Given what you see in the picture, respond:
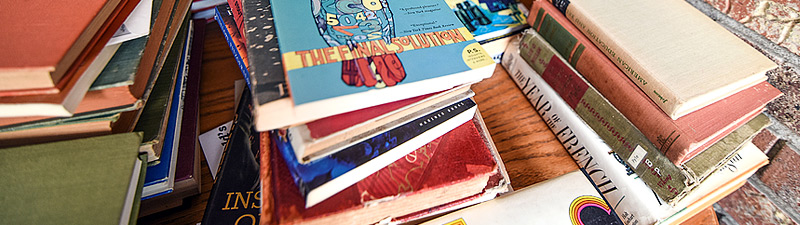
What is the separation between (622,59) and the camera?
63 centimetres

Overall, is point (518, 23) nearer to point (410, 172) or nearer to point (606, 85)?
point (606, 85)

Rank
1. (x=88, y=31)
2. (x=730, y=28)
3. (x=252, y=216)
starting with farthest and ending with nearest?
(x=730, y=28), (x=252, y=216), (x=88, y=31)

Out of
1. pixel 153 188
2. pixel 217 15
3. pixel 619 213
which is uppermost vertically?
pixel 217 15

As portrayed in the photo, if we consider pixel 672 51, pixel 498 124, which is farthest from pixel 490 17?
pixel 672 51

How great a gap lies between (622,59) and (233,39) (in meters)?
0.65

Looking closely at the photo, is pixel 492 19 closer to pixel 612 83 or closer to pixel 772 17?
pixel 612 83

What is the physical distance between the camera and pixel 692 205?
2.05ft

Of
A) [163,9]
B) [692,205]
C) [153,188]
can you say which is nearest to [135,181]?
[153,188]

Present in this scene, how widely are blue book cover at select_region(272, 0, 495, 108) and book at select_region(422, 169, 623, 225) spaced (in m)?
0.19

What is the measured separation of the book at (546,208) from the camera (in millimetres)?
554

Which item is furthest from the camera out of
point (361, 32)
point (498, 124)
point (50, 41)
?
point (498, 124)

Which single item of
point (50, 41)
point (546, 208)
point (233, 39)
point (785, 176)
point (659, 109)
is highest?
point (50, 41)

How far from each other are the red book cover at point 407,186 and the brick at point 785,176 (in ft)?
1.94

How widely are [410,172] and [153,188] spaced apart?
370mm
